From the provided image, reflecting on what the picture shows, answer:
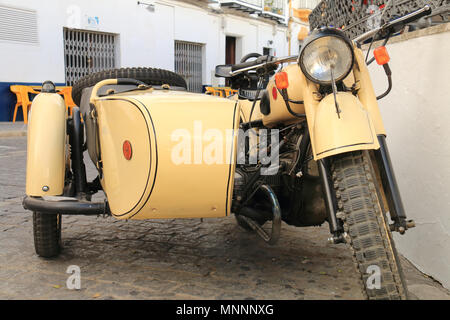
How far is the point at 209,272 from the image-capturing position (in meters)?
2.80

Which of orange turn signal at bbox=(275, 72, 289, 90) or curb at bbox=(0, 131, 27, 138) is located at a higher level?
orange turn signal at bbox=(275, 72, 289, 90)

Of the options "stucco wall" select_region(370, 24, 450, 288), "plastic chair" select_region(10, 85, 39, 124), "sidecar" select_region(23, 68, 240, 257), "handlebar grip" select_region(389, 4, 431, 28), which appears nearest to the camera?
"handlebar grip" select_region(389, 4, 431, 28)

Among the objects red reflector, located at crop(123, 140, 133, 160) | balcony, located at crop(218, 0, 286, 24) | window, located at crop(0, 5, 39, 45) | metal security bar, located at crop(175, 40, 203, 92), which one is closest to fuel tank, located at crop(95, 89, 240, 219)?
red reflector, located at crop(123, 140, 133, 160)

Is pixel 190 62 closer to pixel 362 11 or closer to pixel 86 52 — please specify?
pixel 86 52

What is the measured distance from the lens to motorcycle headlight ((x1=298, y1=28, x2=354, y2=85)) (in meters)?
2.00

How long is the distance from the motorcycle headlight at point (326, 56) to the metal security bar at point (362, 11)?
3.85 ft

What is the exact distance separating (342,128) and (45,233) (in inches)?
78.3

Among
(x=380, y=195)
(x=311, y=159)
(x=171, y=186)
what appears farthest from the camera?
(x=311, y=159)

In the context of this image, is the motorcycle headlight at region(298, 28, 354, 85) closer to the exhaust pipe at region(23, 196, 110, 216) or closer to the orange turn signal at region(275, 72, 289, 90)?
the orange turn signal at region(275, 72, 289, 90)

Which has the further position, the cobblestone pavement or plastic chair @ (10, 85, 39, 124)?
plastic chair @ (10, 85, 39, 124)

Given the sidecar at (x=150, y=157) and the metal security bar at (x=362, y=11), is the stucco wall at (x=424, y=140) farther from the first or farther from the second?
the sidecar at (x=150, y=157)
